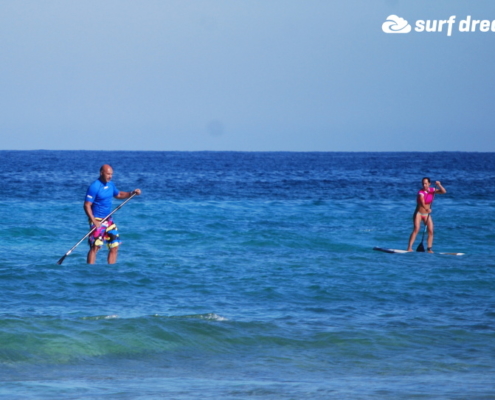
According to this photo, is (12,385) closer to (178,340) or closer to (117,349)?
(117,349)

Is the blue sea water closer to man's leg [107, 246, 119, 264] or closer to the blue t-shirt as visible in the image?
man's leg [107, 246, 119, 264]

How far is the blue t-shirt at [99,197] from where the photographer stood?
1168cm

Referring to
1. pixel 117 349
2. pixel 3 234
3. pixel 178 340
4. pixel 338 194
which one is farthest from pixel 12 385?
pixel 338 194

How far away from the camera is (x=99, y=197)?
11.7 meters

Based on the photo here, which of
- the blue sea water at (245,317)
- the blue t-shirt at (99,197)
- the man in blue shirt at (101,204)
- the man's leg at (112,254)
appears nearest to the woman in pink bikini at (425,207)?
the blue sea water at (245,317)

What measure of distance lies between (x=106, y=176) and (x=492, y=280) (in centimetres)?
660

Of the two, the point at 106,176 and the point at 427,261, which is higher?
the point at 106,176

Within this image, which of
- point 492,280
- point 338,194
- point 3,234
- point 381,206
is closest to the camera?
point 492,280

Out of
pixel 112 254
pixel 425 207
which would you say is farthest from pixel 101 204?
pixel 425 207

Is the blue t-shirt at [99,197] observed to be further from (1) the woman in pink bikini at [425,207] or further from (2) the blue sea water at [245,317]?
(1) the woman in pink bikini at [425,207]

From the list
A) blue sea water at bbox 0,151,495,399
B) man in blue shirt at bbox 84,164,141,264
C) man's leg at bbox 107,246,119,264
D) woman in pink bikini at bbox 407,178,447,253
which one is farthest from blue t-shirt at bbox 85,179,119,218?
woman in pink bikini at bbox 407,178,447,253

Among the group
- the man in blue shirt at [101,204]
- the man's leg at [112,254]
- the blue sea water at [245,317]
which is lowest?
the blue sea water at [245,317]

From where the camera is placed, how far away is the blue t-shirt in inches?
460

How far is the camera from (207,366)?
25.0ft
